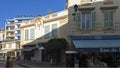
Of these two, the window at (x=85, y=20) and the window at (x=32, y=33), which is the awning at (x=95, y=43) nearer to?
the window at (x=85, y=20)

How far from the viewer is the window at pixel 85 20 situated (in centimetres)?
3803

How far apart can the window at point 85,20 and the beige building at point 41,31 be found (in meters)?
12.9

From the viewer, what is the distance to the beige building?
174 ft

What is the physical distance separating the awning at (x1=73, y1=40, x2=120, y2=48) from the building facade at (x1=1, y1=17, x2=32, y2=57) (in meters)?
77.5

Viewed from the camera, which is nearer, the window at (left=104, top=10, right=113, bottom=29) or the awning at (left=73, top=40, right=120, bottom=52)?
the awning at (left=73, top=40, right=120, bottom=52)

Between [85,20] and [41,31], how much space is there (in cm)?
2246

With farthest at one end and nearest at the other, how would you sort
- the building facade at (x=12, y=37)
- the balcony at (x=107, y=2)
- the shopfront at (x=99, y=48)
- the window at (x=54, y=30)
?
the building facade at (x=12, y=37), the window at (x=54, y=30), the balcony at (x=107, y=2), the shopfront at (x=99, y=48)

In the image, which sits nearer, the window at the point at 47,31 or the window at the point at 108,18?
the window at the point at 108,18

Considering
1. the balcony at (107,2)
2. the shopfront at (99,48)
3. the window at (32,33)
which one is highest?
the balcony at (107,2)

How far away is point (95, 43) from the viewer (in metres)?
34.7

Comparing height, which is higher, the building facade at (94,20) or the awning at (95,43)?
the building facade at (94,20)

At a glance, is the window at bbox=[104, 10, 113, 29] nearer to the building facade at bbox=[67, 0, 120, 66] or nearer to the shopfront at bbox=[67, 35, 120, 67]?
the building facade at bbox=[67, 0, 120, 66]

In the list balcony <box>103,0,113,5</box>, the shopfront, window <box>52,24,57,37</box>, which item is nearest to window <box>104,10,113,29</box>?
balcony <box>103,0,113,5</box>

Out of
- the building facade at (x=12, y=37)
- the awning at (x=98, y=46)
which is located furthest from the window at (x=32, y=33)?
the building facade at (x=12, y=37)
